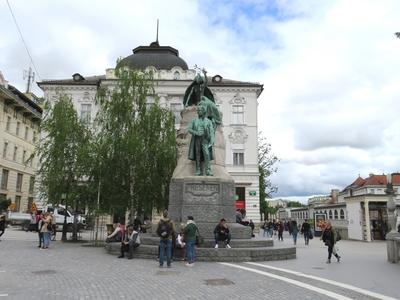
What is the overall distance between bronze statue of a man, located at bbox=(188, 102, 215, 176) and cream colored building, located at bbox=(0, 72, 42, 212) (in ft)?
112

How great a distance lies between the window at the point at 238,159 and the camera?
4345 centimetres

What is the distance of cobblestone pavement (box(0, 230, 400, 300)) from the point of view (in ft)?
25.1

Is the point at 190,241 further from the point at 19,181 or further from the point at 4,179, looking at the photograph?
the point at 19,181

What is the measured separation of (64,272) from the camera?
1027cm

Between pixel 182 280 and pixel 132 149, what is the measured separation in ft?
42.4

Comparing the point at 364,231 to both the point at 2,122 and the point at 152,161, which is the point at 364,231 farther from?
the point at 2,122

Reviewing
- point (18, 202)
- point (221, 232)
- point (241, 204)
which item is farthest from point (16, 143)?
point (221, 232)

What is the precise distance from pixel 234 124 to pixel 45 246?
30526mm

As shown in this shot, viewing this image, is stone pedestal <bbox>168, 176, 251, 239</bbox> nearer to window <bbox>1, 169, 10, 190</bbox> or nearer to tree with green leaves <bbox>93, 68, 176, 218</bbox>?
tree with green leaves <bbox>93, 68, 176, 218</bbox>

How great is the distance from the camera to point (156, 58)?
156 feet

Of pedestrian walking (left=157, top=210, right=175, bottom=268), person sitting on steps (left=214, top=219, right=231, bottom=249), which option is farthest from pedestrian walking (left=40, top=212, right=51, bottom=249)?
person sitting on steps (left=214, top=219, right=231, bottom=249)

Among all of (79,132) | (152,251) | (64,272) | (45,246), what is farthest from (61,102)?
(64,272)

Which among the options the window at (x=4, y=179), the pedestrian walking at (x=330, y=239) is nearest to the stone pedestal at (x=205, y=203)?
the pedestrian walking at (x=330, y=239)

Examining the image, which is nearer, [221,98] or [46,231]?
[46,231]
